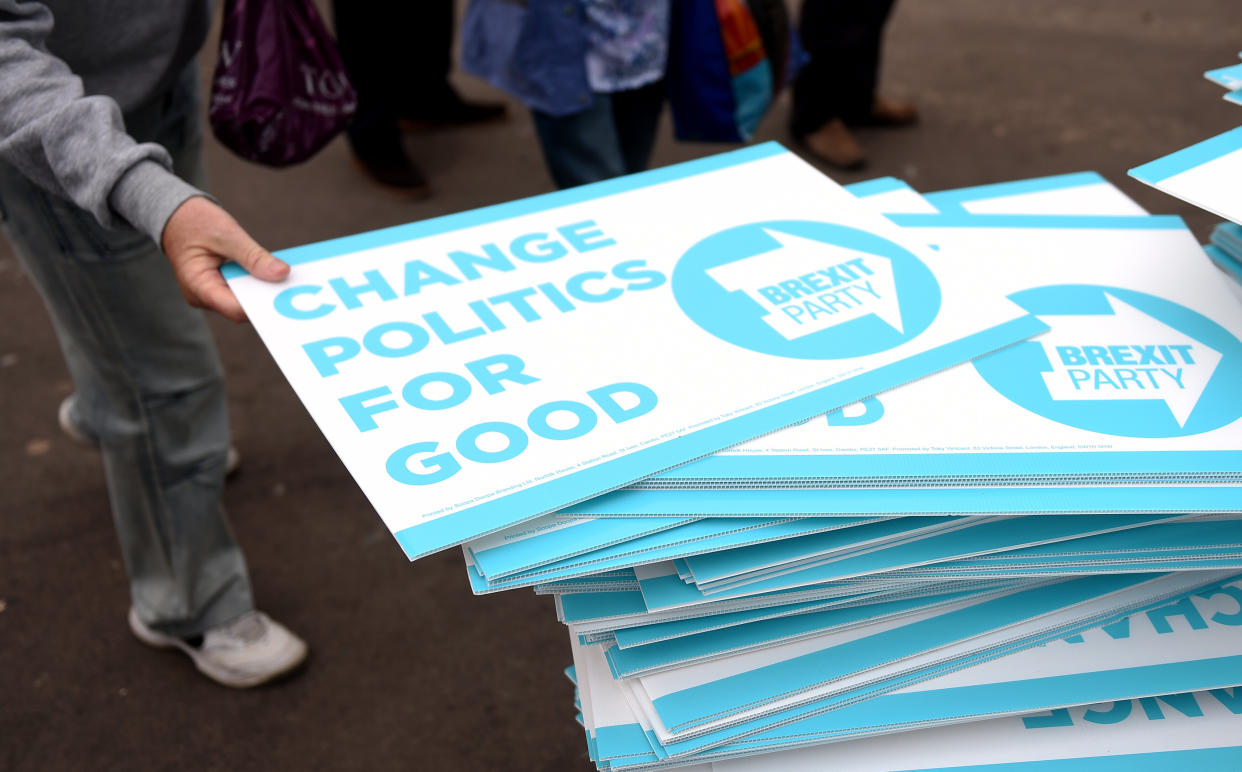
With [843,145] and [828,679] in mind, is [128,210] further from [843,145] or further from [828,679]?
[843,145]

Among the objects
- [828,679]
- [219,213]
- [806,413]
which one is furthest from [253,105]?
[828,679]

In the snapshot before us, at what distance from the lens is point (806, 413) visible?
2.59 feet

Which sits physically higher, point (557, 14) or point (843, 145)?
point (557, 14)

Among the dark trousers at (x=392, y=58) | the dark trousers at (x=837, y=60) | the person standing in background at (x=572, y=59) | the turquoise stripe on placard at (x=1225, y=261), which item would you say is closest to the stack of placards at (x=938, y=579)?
the turquoise stripe on placard at (x=1225, y=261)

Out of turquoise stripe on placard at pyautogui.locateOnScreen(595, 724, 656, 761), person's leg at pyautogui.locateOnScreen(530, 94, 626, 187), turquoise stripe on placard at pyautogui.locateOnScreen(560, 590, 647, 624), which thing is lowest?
person's leg at pyautogui.locateOnScreen(530, 94, 626, 187)

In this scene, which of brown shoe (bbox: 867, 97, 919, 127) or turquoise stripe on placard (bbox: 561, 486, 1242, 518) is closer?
turquoise stripe on placard (bbox: 561, 486, 1242, 518)

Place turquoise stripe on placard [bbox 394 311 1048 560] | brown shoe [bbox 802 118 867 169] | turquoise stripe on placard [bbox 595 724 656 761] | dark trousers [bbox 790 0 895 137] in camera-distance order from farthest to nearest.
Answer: brown shoe [bbox 802 118 867 169]
dark trousers [bbox 790 0 895 137]
turquoise stripe on placard [bbox 595 724 656 761]
turquoise stripe on placard [bbox 394 311 1048 560]

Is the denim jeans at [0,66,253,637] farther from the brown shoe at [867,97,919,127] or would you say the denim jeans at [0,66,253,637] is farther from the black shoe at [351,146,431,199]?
the brown shoe at [867,97,919,127]

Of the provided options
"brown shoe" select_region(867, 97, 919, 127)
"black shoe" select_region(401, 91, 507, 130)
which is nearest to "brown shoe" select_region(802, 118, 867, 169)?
"brown shoe" select_region(867, 97, 919, 127)

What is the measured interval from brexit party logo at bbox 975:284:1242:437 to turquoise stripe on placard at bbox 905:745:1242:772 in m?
0.28

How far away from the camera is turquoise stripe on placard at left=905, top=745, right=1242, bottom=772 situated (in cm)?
→ 82

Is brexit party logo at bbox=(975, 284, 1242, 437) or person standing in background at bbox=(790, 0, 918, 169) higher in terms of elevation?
brexit party logo at bbox=(975, 284, 1242, 437)

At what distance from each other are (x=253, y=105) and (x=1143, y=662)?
132cm

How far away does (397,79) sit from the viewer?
3344 millimetres
